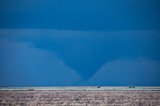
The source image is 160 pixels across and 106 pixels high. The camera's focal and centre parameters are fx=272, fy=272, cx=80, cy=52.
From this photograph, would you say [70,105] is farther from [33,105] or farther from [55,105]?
[33,105]

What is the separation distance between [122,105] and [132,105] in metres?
1.41

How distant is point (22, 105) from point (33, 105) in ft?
5.52

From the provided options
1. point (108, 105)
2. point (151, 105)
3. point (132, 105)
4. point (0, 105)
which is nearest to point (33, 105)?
point (0, 105)

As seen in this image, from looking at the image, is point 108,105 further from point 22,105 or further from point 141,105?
point 22,105

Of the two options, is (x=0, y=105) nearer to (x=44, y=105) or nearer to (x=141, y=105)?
(x=44, y=105)

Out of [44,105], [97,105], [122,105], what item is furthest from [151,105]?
[44,105]

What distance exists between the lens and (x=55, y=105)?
39.1 m

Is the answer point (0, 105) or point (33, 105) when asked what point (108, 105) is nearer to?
point (33, 105)

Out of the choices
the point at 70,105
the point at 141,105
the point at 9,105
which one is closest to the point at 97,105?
the point at 70,105

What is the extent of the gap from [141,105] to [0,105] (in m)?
20.0

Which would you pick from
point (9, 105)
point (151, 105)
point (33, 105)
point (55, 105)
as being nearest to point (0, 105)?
point (9, 105)

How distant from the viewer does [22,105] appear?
39.8m

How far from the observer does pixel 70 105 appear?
39.2m

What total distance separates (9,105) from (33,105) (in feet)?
11.1
